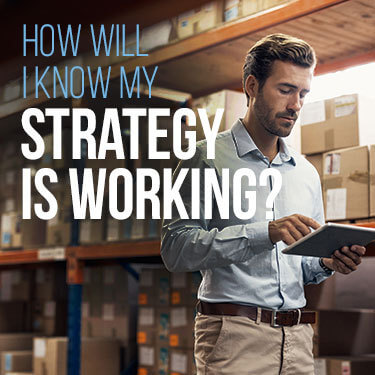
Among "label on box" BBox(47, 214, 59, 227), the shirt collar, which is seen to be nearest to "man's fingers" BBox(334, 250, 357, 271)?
the shirt collar

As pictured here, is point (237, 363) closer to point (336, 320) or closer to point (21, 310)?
point (336, 320)

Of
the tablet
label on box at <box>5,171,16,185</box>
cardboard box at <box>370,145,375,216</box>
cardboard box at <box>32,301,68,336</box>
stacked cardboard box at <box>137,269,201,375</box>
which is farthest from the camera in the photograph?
label on box at <box>5,171,16,185</box>

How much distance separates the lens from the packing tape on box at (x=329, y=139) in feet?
7.96

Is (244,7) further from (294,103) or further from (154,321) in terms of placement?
(154,321)

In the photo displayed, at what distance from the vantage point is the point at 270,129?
5.31 feet

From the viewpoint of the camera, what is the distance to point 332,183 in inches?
93.4

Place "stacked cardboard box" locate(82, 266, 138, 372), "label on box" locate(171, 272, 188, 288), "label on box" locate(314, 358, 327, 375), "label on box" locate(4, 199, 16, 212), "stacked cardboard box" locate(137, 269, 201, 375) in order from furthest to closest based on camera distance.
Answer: "label on box" locate(4, 199, 16, 212) → "stacked cardboard box" locate(82, 266, 138, 372) → "label on box" locate(171, 272, 188, 288) → "stacked cardboard box" locate(137, 269, 201, 375) → "label on box" locate(314, 358, 327, 375)

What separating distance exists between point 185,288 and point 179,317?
155 mm

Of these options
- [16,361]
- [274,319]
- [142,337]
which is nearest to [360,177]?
[274,319]

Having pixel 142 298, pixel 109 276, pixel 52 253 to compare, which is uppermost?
pixel 52 253

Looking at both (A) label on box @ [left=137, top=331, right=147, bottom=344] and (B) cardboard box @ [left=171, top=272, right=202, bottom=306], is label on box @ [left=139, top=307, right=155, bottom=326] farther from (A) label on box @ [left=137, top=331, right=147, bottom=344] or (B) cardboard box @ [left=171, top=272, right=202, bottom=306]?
(B) cardboard box @ [left=171, top=272, right=202, bottom=306]

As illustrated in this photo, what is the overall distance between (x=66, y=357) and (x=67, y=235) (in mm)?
728

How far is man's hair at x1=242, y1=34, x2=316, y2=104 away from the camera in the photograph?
1622 millimetres

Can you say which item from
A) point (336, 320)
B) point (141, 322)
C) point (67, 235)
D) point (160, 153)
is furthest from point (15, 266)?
point (336, 320)
